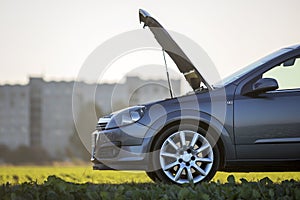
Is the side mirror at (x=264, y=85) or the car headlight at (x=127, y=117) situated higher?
the side mirror at (x=264, y=85)

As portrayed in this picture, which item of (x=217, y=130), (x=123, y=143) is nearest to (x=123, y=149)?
(x=123, y=143)

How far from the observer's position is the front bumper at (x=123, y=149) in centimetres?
857

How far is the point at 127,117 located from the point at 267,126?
5.19ft

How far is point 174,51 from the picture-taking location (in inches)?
360

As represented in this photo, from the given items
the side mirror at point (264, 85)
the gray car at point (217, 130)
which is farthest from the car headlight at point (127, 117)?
the side mirror at point (264, 85)

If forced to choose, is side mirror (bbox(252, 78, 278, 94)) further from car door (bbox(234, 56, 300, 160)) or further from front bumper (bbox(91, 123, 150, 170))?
front bumper (bbox(91, 123, 150, 170))

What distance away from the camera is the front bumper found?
857 centimetres

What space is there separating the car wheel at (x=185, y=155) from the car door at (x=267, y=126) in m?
0.32

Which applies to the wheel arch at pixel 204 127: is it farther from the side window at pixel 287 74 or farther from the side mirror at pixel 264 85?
the side window at pixel 287 74

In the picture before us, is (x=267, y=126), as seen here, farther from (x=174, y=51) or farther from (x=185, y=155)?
(x=174, y=51)

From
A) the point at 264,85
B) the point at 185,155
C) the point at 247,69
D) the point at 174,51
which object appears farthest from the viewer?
the point at 174,51

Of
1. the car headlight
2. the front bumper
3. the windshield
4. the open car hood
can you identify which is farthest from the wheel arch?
the windshield

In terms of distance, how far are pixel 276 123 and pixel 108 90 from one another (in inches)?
5208

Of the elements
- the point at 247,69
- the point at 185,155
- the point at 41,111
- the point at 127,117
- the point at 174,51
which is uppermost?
the point at 174,51
